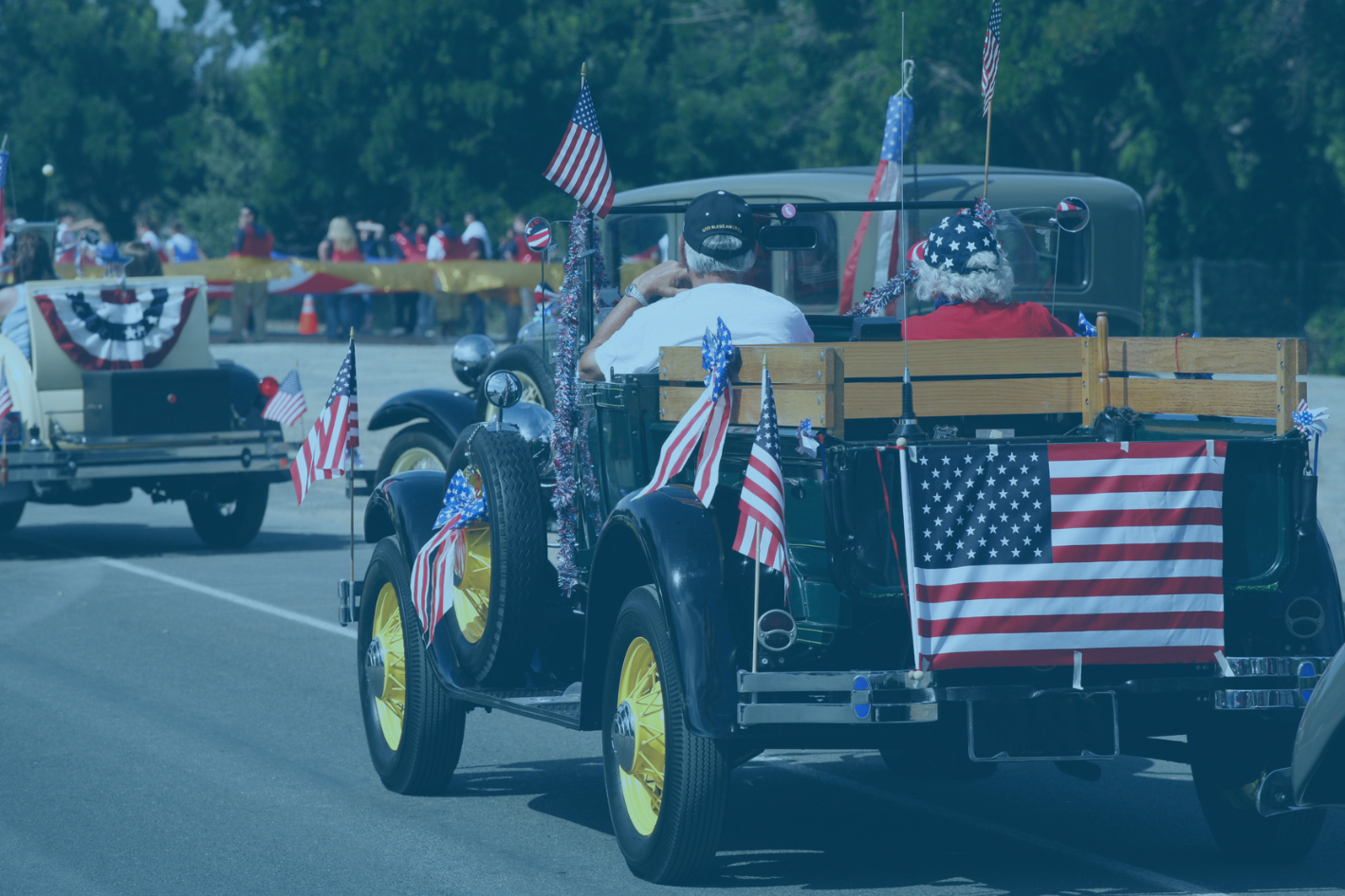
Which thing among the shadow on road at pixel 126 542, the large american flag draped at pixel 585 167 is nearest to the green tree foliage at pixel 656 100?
the shadow on road at pixel 126 542

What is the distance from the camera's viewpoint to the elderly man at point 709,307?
19.7 feet

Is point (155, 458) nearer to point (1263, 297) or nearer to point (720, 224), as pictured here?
point (720, 224)

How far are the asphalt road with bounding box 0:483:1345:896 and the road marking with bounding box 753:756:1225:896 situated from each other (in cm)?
A: 1

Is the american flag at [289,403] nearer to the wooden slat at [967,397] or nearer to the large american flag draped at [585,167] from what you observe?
the large american flag draped at [585,167]

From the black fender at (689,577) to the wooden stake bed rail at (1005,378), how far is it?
0.34 m

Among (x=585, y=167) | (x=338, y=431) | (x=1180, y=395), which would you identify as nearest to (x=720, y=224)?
(x=585, y=167)

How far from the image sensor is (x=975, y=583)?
5.17 meters

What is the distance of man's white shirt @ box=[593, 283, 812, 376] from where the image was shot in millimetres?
5984

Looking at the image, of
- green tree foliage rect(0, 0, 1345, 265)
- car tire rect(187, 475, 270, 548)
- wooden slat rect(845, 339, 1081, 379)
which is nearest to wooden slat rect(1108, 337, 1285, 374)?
wooden slat rect(845, 339, 1081, 379)

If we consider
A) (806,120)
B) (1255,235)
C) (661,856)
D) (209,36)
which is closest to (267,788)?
(661,856)

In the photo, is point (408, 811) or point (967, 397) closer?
point (967, 397)

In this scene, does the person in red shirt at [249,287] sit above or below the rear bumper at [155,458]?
above

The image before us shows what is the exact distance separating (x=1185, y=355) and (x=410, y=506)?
2728 mm

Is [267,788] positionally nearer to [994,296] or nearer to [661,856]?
[661,856]
